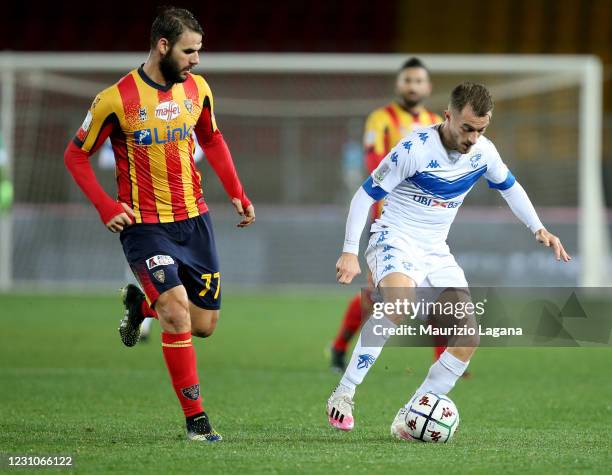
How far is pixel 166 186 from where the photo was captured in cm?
568

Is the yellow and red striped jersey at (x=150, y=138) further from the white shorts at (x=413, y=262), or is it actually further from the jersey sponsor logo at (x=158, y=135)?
the white shorts at (x=413, y=262)

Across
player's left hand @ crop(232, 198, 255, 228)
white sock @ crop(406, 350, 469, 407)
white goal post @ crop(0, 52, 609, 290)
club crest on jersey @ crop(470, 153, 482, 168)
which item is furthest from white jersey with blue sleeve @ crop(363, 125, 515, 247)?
white goal post @ crop(0, 52, 609, 290)

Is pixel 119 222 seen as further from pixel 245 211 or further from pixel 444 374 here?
pixel 444 374

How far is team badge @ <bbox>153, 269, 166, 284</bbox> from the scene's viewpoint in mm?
5383

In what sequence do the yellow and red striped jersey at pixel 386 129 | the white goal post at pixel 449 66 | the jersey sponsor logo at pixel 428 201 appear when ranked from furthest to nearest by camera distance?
the white goal post at pixel 449 66
the yellow and red striped jersey at pixel 386 129
the jersey sponsor logo at pixel 428 201

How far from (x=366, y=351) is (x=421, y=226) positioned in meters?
0.72

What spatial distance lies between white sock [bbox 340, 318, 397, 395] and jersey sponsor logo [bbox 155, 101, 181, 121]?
57.7 inches

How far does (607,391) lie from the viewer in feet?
24.9

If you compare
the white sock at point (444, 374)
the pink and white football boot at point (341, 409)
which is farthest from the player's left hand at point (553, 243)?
the pink and white football boot at point (341, 409)

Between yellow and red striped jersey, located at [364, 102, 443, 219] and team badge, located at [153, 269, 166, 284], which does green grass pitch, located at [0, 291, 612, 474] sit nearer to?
team badge, located at [153, 269, 166, 284]

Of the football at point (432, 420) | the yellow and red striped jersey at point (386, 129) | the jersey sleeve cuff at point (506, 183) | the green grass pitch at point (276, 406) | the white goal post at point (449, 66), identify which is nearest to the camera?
the green grass pitch at point (276, 406)

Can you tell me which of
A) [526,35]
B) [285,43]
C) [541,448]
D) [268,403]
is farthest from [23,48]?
[541,448]

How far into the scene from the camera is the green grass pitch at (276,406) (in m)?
4.83

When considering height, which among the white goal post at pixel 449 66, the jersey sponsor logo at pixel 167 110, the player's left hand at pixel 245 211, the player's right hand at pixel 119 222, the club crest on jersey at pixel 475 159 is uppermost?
the white goal post at pixel 449 66
